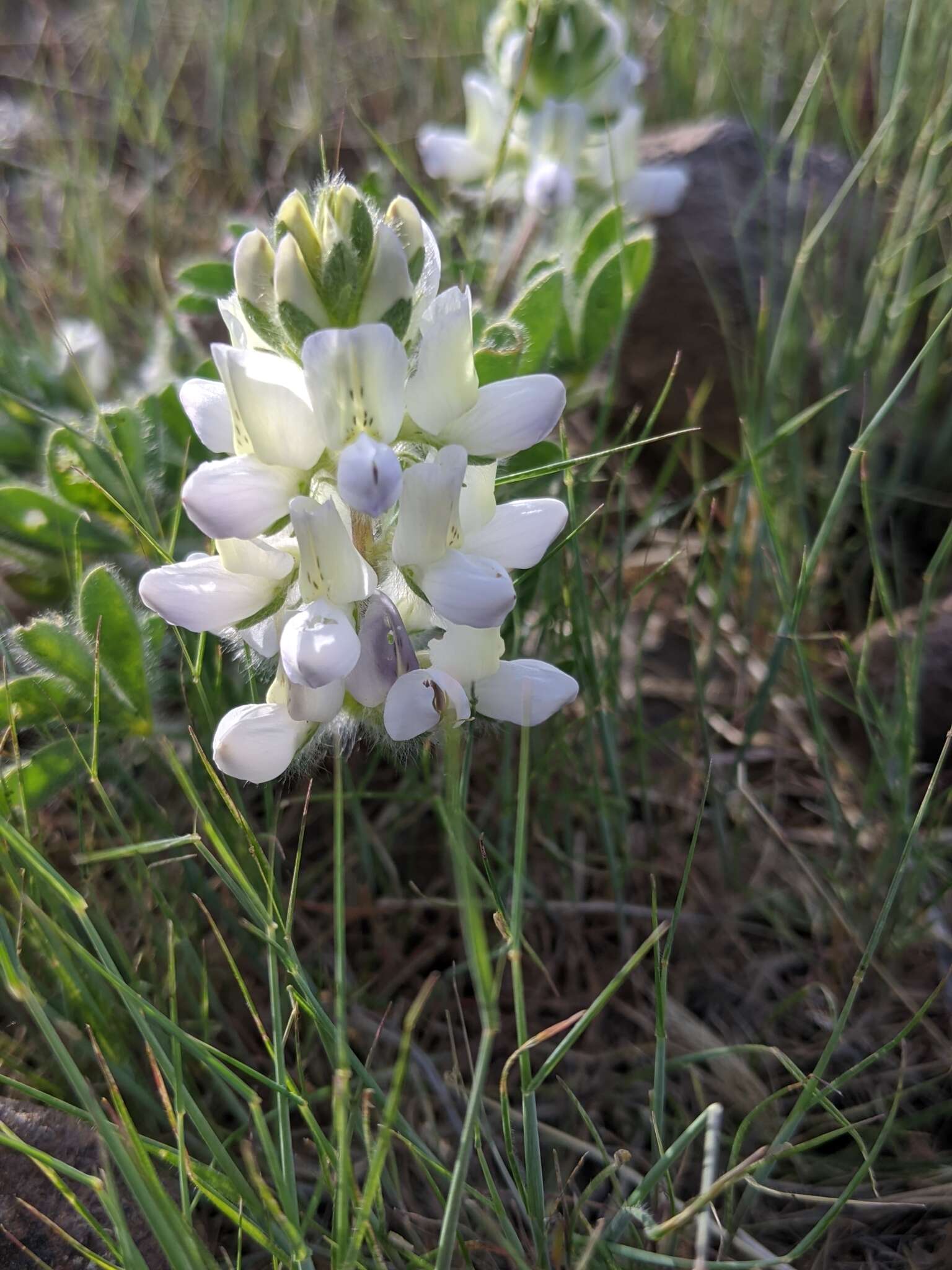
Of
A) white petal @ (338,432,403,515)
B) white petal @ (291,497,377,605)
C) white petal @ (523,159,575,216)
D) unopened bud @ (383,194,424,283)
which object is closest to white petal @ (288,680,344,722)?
white petal @ (291,497,377,605)

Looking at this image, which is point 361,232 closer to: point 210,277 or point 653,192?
point 210,277

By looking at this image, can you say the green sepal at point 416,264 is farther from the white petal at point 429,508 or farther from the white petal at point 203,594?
the white petal at point 203,594

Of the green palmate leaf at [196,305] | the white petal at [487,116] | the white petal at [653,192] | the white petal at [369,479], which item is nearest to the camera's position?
the white petal at [369,479]

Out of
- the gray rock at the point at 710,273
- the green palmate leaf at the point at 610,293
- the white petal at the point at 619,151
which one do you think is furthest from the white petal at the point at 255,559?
the gray rock at the point at 710,273

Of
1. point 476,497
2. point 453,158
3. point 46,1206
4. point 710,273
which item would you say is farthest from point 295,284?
point 710,273

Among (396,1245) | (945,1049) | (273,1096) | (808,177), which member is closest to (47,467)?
(273,1096)
